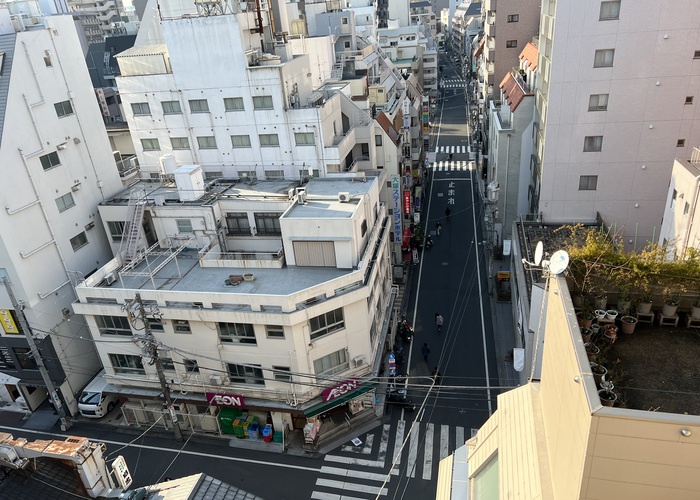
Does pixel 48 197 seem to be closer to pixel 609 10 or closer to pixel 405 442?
pixel 405 442

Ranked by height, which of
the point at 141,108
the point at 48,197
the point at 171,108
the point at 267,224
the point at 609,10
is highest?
the point at 609,10

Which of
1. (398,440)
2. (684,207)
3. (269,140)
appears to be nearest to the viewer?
(684,207)

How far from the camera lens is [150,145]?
37688 mm

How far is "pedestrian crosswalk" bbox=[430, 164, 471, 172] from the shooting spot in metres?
68.0

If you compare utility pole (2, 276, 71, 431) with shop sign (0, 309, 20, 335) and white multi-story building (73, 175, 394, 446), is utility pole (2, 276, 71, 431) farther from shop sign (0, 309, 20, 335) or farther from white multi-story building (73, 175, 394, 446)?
white multi-story building (73, 175, 394, 446)

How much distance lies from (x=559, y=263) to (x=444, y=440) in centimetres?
1829

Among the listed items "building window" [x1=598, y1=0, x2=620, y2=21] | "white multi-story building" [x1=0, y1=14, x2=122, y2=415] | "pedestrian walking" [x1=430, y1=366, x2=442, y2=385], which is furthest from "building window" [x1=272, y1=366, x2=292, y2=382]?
"building window" [x1=598, y1=0, x2=620, y2=21]

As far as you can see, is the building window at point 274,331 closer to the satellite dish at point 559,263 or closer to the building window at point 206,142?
the satellite dish at point 559,263

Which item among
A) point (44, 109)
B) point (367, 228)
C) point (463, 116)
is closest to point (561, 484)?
point (367, 228)

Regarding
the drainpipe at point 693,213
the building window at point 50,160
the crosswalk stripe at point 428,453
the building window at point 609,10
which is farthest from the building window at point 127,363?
the building window at point 609,10

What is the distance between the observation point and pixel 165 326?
26562 millimetres

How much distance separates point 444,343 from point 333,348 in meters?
10.9

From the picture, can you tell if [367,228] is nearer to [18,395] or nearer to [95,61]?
[18,395]

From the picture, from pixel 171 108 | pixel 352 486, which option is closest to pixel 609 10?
pixel 171 108
